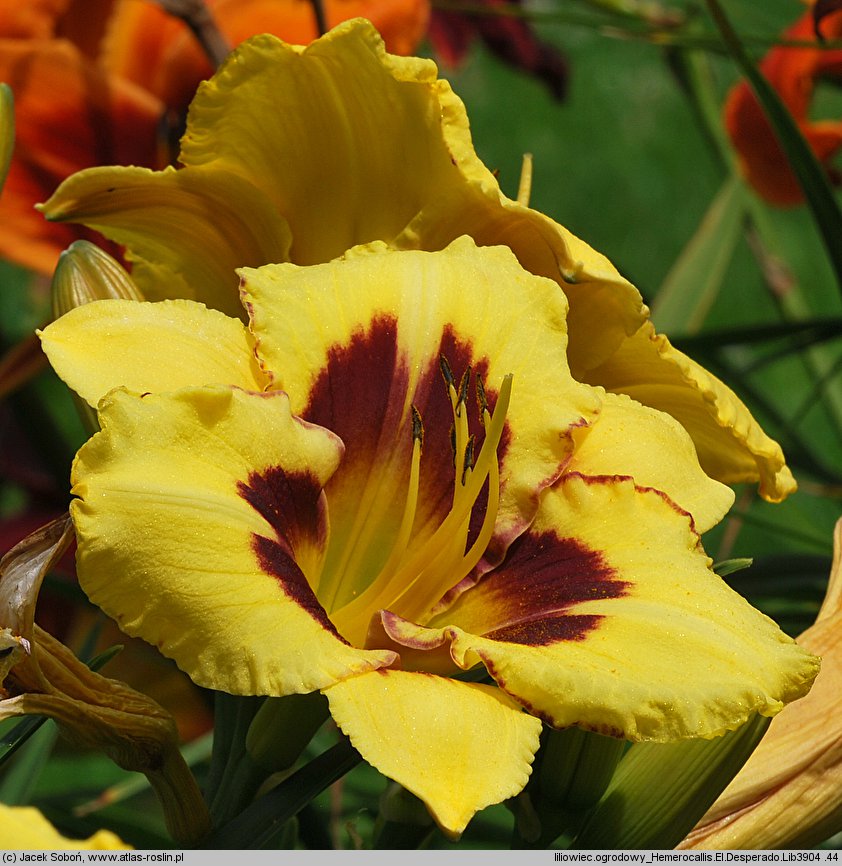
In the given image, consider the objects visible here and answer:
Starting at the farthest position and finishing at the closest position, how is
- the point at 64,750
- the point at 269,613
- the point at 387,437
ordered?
the point at 64,750, the point at 387,437, the point at 269,613

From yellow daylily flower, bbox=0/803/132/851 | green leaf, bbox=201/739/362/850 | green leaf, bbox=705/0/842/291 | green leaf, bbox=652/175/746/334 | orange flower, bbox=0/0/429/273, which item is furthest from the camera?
green leaf, bbox=652/175/746/334

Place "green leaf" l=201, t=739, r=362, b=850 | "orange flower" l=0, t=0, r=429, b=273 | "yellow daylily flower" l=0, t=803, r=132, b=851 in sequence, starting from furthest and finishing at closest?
"orange flower" l=0, t=0, r=429, b=273 → "green leaf" l=201, t=739, r=362, b=850 → "yellow daylily flower" l=0, t=803, r=132, b=851

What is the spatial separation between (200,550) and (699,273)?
55cm

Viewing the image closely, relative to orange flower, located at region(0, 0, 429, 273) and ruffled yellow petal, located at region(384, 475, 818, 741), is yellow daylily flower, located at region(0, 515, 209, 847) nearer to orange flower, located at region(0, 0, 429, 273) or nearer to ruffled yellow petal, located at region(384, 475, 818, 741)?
ruffled yellow petal, located at region(384, 475, 818, 741)

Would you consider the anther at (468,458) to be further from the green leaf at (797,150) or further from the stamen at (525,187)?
the green leaf at (797,150)

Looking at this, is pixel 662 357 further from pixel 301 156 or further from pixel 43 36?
pixel 43 36

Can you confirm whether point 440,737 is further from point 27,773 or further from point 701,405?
point 27,773

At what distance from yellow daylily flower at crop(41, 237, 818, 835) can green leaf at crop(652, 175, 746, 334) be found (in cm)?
34

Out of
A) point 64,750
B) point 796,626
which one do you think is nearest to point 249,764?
point 796,626

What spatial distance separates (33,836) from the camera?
0.99ft

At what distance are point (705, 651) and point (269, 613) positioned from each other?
145 millimetres

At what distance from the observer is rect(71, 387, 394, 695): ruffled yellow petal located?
0.37 metres

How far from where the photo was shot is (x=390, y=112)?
1.60 ft

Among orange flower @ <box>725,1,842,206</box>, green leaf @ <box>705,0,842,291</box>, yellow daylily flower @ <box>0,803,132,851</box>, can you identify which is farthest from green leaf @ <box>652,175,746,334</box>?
yellow daylily flower @ <box>0,803,132,851</box>
